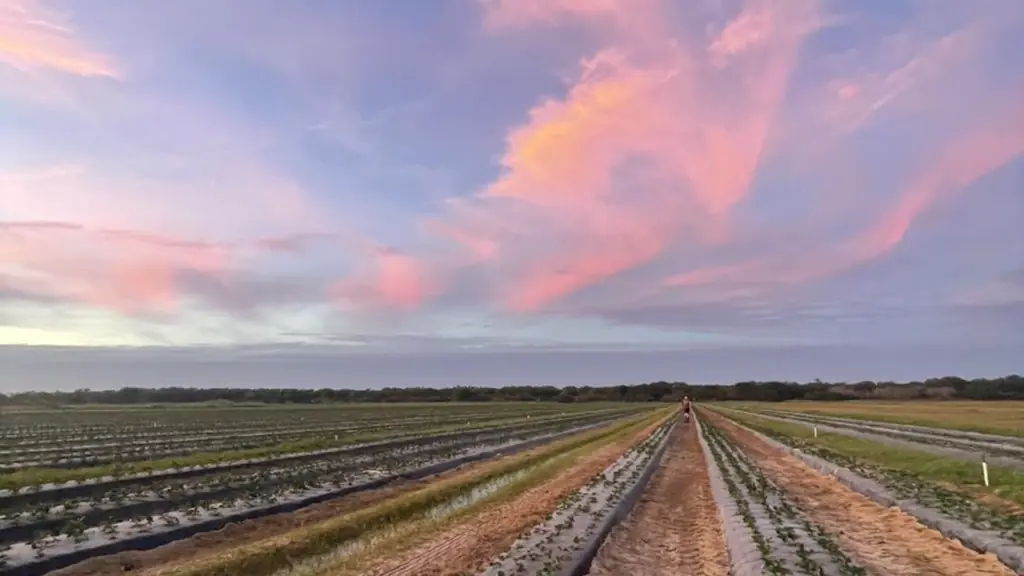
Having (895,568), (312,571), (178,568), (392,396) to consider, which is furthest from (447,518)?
(392,396)

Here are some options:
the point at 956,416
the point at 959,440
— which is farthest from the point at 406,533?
the point at 956,416

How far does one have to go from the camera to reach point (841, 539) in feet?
42.9

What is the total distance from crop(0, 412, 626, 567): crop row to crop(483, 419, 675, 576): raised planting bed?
6.58 meters

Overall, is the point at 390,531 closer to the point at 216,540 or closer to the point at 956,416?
the point at 216,540

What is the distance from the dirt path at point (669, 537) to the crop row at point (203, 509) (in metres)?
7.91

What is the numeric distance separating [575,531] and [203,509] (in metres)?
8.15

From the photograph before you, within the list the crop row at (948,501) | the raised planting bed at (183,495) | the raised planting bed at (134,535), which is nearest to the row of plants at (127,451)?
the raised planting bed at (183,495)

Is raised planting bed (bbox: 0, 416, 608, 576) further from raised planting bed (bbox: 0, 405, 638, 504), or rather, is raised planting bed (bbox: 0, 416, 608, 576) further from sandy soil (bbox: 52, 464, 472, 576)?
raised planting bed (bbox: 0, 405, 638, 504)

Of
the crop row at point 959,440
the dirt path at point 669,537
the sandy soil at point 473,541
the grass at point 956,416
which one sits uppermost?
the grass at point 956,416

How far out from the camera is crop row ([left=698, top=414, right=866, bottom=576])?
9852mm

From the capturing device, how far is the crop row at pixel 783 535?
388 inches

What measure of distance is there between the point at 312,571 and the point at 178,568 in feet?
6.57

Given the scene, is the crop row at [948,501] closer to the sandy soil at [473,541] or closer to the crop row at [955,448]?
the crop row at [955,448]

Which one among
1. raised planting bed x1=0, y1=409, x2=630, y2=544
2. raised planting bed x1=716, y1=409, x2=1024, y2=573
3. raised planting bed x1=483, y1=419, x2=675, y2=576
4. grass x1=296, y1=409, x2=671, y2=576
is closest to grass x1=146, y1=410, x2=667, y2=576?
grass x1=296, y1=409, x2=671, y2=576
